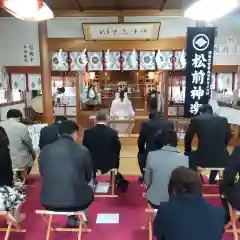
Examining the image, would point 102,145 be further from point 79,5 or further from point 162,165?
point 79,5

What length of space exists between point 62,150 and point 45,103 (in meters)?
4.83

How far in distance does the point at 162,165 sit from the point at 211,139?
1274mm

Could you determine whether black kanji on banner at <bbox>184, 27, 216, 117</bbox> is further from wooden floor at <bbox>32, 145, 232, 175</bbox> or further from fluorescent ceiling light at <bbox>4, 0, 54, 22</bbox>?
fluorescent ceiling light at <bbox>4, 0, 54, 22</bbox>

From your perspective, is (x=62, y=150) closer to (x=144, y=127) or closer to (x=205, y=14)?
(x=144, y=127)

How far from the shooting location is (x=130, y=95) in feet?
36.9

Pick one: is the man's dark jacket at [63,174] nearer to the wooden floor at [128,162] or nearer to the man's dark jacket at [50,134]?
the man's dark jacket at [50,134]

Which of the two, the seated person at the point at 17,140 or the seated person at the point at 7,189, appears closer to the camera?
the seated person at the point at 7,189

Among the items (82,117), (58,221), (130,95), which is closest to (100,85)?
(130,95)

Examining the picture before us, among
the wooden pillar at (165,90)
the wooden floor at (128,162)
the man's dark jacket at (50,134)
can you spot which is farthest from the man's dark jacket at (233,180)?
the wooden pillar at (165,90)

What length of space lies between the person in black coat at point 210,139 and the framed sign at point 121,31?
12.0 feet

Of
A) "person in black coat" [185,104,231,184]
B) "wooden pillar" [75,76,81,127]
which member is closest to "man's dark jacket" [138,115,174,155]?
"person in black coat" [185,104,231,184]

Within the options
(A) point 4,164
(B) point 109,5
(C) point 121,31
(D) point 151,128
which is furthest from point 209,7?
(A) point 4,164

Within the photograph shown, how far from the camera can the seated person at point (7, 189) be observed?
3.01 meters

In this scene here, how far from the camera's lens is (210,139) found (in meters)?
3.83
